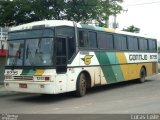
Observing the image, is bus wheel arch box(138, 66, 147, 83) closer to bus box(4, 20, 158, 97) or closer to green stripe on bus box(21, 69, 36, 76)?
bus box(4, 20, 158, 97)

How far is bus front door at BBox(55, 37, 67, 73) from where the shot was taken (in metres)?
14.6

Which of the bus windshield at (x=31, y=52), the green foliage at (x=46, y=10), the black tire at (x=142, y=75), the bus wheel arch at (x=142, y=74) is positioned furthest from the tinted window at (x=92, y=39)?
the black tire at (x=142, y=75)

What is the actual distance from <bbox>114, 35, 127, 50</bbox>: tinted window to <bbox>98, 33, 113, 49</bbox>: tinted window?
0.64 m

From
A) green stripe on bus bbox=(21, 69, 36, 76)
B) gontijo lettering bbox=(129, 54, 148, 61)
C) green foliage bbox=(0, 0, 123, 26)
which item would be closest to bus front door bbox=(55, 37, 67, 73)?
green stripe on bus bbox=(21, 69, 36, 76)

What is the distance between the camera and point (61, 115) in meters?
11.4

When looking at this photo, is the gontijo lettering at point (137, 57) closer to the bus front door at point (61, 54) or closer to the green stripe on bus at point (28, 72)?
the bus front door at point (61, 54)

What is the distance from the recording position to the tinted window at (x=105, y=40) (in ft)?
59.7

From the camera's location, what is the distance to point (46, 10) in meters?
23.3

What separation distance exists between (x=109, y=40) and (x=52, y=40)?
17.4ft

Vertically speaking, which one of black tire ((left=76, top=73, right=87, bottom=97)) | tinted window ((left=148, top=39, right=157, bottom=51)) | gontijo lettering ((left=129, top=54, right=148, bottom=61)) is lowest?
black tire ((left=76, top=73, right=87, bottom=97))

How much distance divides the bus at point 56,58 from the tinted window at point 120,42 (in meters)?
1.25

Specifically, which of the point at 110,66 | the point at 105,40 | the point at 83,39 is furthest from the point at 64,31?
the point at 110,66

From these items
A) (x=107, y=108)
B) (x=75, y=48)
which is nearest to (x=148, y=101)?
(x=107, y=108)

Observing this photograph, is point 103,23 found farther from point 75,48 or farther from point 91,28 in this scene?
point 75,48
